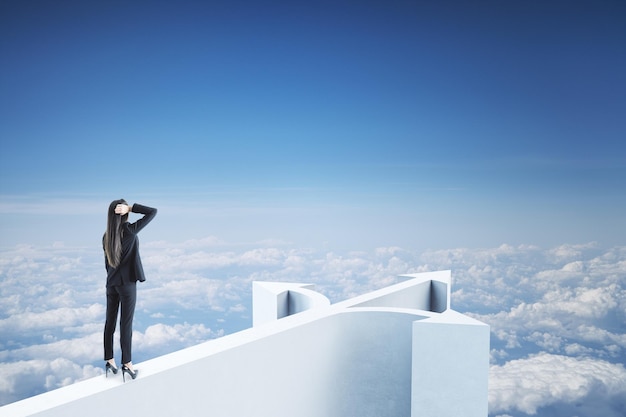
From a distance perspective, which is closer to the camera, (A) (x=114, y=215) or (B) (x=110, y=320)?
(A) (x=114, y=215)

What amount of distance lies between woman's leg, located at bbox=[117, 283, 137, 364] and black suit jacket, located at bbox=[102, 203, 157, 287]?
2.8 inches

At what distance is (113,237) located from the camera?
439 cm

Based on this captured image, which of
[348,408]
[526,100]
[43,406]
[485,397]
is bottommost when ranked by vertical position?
[348,408]

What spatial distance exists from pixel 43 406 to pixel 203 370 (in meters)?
1.45

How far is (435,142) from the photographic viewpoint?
22703 mm

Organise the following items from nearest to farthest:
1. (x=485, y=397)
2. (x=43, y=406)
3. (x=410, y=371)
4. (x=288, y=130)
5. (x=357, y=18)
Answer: (x=43, y=406) < (x=485, y=397) < (x=410, y=371) < (x=357, y=18) < (x=288, y=130)

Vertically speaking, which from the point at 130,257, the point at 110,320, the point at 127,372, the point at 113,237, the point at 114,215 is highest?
the point at 114,215

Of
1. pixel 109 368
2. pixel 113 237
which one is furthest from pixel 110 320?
pixel 113 237

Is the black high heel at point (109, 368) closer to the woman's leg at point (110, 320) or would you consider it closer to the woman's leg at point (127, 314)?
the woman's leg at point (110, 320)

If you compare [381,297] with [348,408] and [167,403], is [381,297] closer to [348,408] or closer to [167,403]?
[348,408]

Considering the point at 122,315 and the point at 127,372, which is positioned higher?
the point at 122,315

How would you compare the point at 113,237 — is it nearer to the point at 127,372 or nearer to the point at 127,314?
the point at 127,314

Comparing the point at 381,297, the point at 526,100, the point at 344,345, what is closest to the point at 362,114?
the point at 526,100

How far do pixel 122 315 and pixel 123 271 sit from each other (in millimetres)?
401
